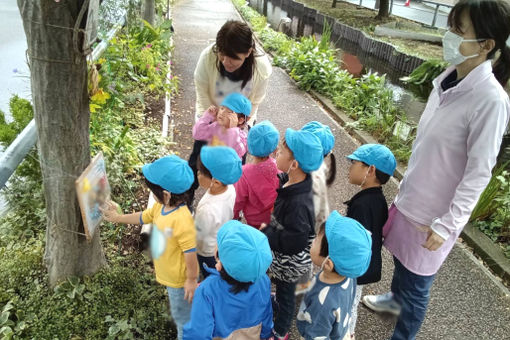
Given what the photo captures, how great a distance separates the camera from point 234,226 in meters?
1.51

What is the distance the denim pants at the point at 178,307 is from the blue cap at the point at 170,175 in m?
0.63

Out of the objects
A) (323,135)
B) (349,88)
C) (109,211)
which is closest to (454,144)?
(323,135)

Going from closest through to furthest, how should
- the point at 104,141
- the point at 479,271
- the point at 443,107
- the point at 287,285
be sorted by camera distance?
the point at 443,107 < the point at 287,285 < the point at 479,271 < the point at 104,141

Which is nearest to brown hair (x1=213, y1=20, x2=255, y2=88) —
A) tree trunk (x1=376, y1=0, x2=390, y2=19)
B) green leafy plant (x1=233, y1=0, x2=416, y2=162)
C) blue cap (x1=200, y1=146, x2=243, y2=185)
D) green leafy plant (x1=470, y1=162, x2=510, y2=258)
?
blue cap (x1=200, y1=146, x2=243, y2=185)

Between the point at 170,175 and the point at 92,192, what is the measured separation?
22.1 inches

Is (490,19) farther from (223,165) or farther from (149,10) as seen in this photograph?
(149,10)

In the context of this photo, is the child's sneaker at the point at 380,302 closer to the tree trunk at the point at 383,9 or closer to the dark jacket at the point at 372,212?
the dark jacket at the point at 372,212

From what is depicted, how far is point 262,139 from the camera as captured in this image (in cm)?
223

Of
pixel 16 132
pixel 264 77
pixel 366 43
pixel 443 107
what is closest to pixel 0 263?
pixel 16 132

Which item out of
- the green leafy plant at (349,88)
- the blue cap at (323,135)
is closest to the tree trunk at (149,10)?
the green leafy plant at (349,88)

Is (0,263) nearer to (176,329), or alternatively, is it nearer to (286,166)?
(176,329)

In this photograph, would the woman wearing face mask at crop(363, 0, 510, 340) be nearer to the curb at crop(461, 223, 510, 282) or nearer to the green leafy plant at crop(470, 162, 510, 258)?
the curb at crop(461, 223, 510, 282)

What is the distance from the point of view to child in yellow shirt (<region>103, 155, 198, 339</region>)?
1726 mm

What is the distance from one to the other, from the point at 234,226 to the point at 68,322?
1.29m
